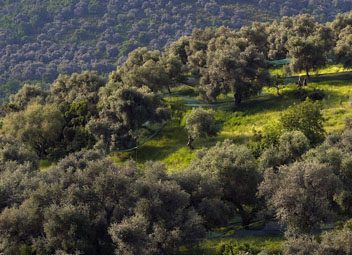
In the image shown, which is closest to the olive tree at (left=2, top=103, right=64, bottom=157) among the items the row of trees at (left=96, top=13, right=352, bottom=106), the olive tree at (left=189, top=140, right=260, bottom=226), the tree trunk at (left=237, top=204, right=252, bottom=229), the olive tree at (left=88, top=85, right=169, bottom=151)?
the olive tree at (left=88, top=85, right=169, bottom=151)

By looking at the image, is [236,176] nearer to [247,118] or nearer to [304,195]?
[304,195]

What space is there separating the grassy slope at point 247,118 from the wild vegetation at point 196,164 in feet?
0.98

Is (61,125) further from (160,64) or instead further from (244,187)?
(244,187)

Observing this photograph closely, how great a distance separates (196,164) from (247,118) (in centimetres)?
2647

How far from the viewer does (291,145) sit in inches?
2180

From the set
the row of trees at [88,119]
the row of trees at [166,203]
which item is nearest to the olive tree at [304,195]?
the row of trees at [166,203]

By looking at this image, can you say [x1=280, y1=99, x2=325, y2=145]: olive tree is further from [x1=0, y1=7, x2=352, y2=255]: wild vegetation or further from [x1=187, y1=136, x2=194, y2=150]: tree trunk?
[x1=187, y1=136, x2=194, y2=150]: tree trunk

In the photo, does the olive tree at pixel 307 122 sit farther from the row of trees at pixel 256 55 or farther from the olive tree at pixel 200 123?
the row of trees at pixel 256 55

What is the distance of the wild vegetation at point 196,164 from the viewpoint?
143 feet

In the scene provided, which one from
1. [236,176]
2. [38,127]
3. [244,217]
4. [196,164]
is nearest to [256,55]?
[196,164]

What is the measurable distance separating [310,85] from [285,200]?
1793 inches

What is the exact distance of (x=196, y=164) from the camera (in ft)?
183

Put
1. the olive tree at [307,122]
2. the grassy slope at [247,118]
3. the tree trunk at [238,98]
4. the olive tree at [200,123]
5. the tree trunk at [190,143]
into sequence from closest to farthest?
the olive tree at [307,122], the olive tree at [200,123], the grassy slope at [247,118], the tree trunk at [190,143], the tree trunk at [238,98]

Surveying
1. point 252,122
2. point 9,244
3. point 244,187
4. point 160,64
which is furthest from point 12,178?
point 160,64
